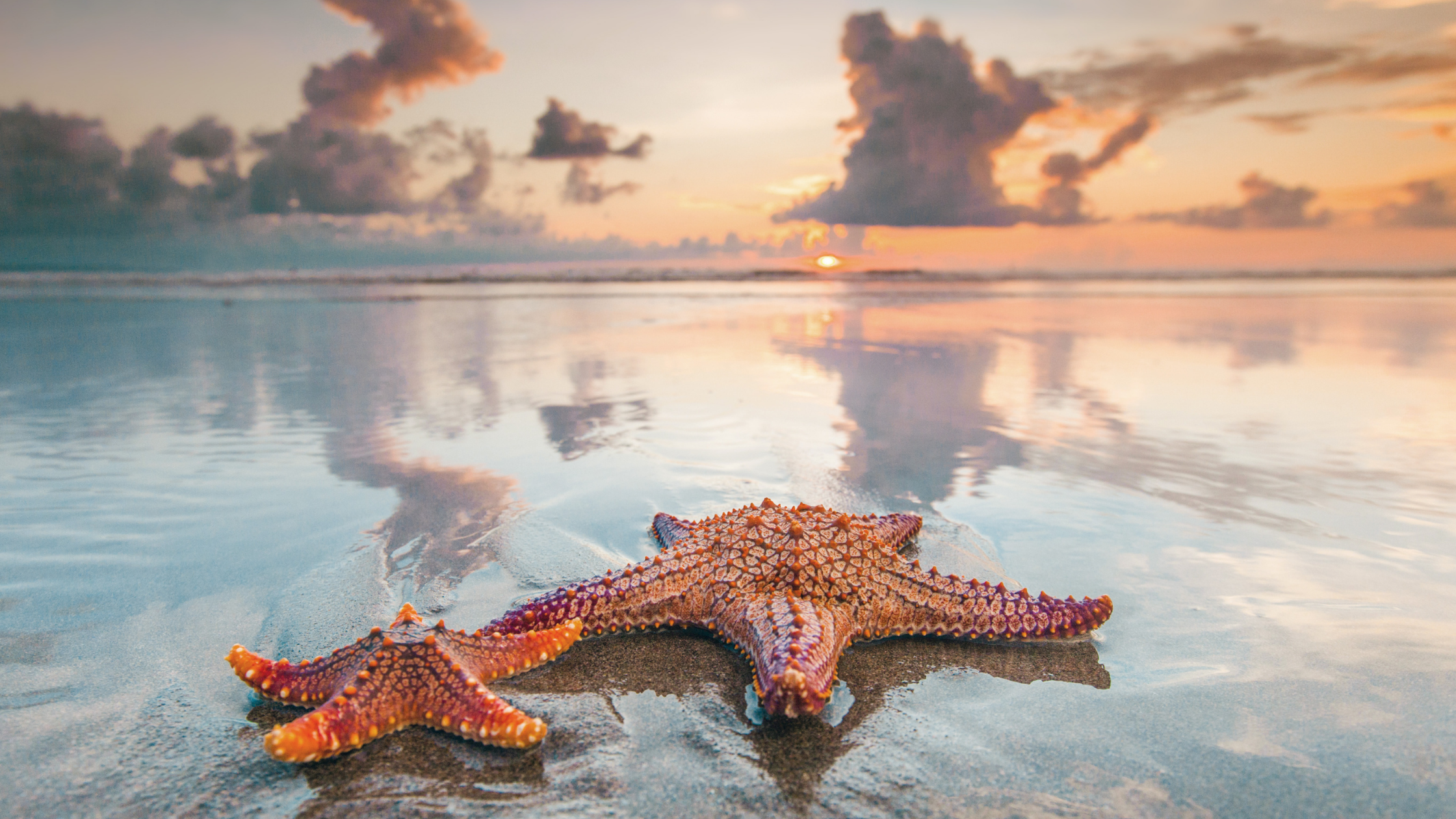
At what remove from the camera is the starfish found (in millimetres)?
2180

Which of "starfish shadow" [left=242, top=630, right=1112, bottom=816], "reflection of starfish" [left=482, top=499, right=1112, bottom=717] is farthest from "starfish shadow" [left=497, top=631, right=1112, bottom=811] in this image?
"reflection of starfish" [left=482, top=499, right=1112, bottom=717]

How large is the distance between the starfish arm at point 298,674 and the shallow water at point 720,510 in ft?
0.61

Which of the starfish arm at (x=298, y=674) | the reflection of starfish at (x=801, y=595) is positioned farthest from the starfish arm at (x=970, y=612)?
the starfish arm at (x=298, y=674)

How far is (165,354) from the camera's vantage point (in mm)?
13219

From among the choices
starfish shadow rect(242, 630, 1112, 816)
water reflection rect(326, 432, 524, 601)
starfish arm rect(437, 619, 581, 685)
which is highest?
starfish arm rect(437, 619, 581, 685)

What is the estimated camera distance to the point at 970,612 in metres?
3.04

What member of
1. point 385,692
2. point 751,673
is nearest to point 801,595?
point 751,673

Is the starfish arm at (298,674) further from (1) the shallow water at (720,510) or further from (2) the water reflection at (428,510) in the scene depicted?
(2) the water reflection at (428,510)

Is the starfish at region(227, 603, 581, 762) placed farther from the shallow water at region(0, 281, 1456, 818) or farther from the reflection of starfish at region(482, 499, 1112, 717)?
the reflection of starfish at region(482, 499, 1112, 717)

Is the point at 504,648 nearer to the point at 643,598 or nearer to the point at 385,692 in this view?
the point at 385,692

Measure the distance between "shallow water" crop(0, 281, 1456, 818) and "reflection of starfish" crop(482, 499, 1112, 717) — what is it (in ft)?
0.54

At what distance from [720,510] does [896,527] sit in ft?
4.71

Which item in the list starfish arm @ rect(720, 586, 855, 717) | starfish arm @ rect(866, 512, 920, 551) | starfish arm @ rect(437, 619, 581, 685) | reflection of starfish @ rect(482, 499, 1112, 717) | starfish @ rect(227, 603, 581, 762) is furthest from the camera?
starfish arm @ rect(866, 512, 920, 551)

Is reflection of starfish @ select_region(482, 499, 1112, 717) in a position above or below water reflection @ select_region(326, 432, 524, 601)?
above
